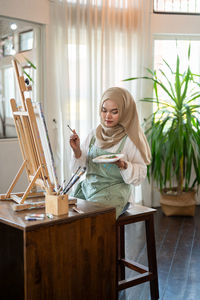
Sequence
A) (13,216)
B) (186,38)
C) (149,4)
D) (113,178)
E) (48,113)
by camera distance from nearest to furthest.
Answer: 1. (13,216)
2. (113,178)
3. (48,113)
4. (149,4)
5. (186,38)

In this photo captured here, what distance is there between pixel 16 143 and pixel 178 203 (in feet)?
6.20

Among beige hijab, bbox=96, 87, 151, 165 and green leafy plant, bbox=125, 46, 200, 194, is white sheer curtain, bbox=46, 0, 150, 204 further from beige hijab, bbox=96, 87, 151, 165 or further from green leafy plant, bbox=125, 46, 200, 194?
beige hijab, bbox=96, 87, 151, 165

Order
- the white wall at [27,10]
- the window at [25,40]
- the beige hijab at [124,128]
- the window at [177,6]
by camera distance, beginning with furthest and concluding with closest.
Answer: the window at [177,6], the window at [25,40], the white wall at [27,10], the beige hijab at [124,128]

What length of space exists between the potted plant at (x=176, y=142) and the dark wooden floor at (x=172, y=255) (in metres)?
0.22

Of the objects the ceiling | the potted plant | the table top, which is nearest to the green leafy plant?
the potted plant

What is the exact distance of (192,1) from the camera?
515 cm

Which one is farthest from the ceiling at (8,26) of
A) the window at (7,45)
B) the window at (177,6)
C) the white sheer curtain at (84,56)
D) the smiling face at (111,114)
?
the smiling face at (111,114)

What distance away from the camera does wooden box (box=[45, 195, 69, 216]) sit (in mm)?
2084

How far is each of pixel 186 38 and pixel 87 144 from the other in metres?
2.96

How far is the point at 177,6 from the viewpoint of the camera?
16.7 ft

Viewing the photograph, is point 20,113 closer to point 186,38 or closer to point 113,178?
point 113,178

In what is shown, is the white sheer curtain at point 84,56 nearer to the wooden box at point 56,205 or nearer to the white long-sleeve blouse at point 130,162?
the white long-sleeve blouse at point 130,162

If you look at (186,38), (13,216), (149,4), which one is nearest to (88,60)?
(149,4)

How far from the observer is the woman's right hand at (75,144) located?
2.59 metres
